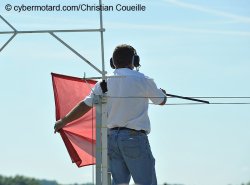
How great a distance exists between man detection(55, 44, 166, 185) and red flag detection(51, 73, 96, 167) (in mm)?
804

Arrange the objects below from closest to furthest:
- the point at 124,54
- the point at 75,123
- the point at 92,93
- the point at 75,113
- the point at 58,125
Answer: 1. the point at 92,93
2. the point at 75,113
3. the point at 124,54
4. the point at 58,125
5. the point at 75,123

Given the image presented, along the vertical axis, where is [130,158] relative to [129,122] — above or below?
below

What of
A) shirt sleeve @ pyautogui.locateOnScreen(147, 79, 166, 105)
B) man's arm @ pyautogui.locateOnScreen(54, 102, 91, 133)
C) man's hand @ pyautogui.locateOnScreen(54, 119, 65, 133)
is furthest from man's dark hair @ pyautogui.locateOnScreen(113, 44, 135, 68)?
man's hand @ pyautogui.locateOnScreen(54, 119, 65, 133)

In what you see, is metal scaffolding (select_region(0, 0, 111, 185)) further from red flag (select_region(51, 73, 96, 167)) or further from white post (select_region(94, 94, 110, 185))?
red flag (select_region(51, 73, 96, 167))

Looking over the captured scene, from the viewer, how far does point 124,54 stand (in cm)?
980

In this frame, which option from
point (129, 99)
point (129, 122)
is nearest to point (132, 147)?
point (129, 122)

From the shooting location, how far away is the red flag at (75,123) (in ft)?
35.1

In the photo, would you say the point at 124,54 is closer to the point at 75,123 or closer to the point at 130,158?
the point at 130,158

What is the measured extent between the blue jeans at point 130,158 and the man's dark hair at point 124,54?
753mm

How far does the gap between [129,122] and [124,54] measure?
2.48ft

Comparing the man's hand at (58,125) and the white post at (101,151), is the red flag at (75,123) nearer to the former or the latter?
the man's hand at (58,125)

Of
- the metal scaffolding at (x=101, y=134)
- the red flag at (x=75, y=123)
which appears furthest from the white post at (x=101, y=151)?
the red flag at (x=75, y=123)

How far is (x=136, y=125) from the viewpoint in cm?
958

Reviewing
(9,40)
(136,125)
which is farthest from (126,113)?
(9,40)
